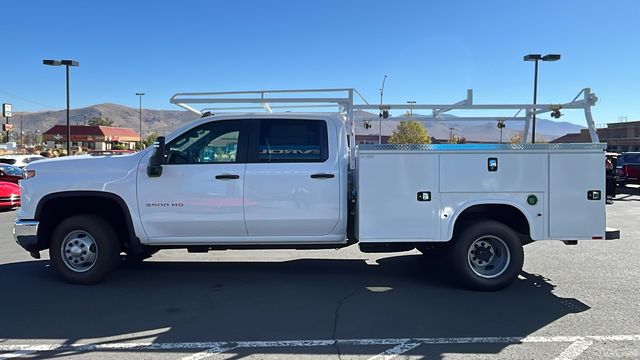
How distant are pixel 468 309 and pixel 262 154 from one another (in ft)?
9.38

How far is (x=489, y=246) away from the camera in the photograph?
245 inches

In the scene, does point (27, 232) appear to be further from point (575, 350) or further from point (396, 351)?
point (575, 350)

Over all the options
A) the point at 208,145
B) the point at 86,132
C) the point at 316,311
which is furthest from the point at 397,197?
the point at 86,132

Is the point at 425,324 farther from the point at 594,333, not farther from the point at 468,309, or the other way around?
the point at 594,333

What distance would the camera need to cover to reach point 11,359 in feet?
13.7

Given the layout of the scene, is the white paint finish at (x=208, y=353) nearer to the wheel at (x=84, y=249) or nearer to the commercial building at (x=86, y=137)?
the wheel at (x=84, y=249)

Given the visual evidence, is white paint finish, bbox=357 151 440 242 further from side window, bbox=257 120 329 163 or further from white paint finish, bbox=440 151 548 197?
side window, bbox=257 120 329 163

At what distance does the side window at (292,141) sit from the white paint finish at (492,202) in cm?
153

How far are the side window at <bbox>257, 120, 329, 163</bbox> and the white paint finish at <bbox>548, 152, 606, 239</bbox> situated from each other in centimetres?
265

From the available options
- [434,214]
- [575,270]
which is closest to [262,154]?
[434,214]

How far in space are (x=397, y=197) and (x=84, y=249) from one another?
3.77 meters

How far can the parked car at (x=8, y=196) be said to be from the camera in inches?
577

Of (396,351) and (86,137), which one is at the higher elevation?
(86,137)

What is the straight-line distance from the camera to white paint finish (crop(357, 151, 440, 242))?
5.97m
